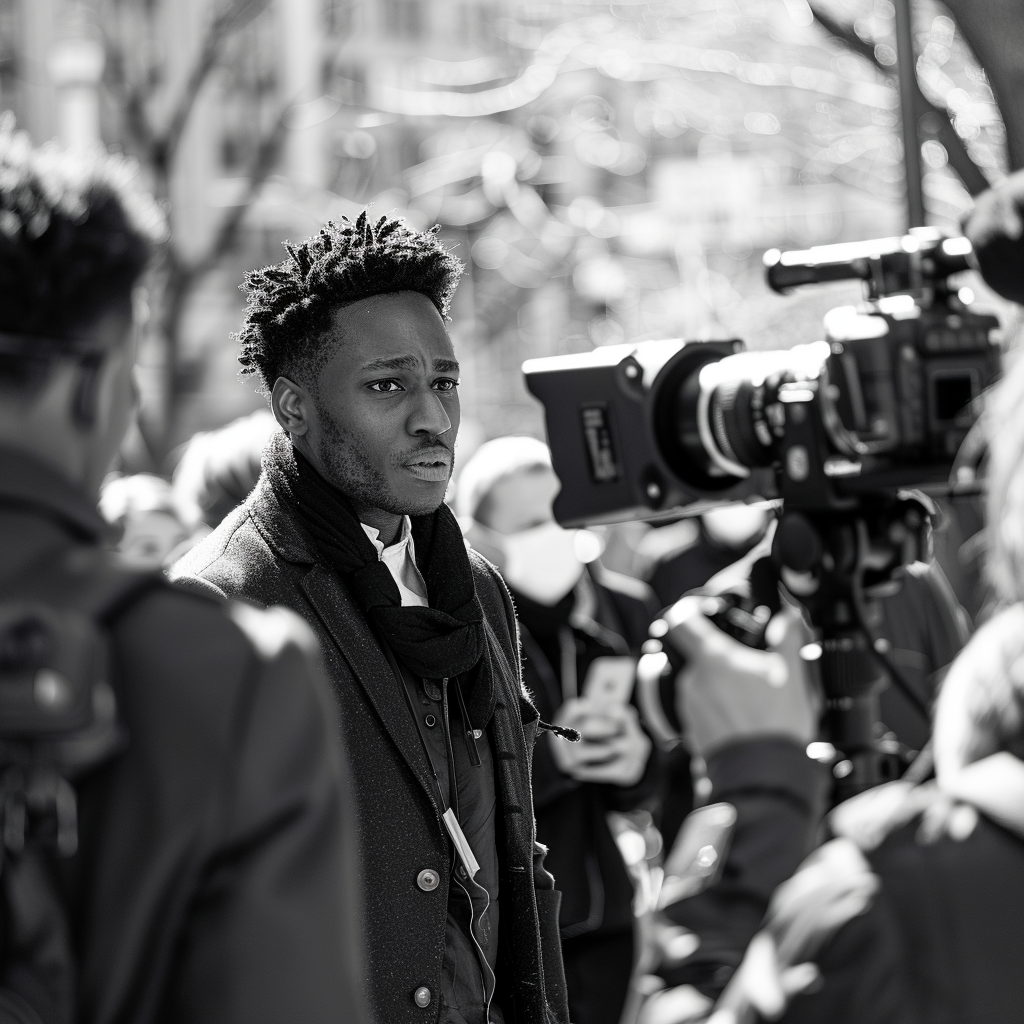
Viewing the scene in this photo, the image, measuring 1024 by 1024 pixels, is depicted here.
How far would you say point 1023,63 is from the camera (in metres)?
6.18

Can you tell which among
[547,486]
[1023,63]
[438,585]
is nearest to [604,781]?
[547,486]

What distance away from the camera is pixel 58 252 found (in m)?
1.39

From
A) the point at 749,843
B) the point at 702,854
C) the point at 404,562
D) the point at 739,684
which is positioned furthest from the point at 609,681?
the point at 404,562

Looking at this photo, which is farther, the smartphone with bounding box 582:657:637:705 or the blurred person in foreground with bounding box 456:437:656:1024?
the smartphone with bounding box 582:657:637:705

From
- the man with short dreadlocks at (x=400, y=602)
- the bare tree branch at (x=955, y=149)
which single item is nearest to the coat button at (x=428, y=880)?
the man with short dreadlocks at (x=400, y=602)

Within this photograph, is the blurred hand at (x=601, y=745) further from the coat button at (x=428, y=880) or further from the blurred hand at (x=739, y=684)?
the coat button at (x=428, y=880)

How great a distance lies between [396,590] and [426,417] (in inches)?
11.1

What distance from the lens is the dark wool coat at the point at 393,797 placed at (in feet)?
7.55

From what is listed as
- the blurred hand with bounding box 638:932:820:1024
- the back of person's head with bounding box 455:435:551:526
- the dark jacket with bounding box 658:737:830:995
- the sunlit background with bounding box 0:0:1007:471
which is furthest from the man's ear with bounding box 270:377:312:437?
the back of person's head with bounding box 455:435:551:526

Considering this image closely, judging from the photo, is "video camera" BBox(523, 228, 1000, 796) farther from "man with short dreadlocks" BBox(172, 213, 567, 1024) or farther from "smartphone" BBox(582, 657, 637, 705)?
"smartphone" BBox(582, 657, 637, 705)

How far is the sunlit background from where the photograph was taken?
11219 mm

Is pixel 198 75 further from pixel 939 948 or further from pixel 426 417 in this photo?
pixel 939 948

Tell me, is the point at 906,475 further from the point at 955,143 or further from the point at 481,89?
the point at 481,89

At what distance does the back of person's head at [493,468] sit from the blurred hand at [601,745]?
65cm
